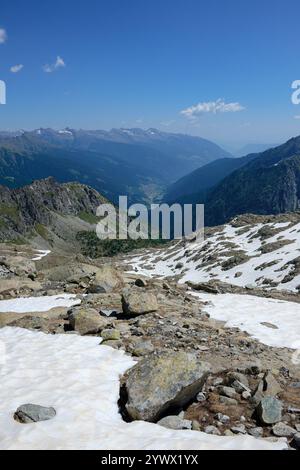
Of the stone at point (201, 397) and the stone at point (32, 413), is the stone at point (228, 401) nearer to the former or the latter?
the stone at point (201, 397)

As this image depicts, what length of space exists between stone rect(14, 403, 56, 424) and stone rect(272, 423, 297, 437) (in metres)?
5.98

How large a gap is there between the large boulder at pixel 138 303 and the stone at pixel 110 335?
133 inches

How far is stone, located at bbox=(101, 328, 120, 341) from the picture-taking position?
17.5 metres

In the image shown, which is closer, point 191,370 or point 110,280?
point 191,370

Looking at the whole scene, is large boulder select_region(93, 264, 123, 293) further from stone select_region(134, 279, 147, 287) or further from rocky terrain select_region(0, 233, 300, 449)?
stone select_region(134, 279, 147, 287)

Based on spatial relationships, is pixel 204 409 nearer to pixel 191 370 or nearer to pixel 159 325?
pixel 191 370

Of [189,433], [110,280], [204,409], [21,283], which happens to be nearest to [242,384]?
[204,409]

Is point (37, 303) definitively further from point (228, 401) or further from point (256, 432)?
point (256, 432)

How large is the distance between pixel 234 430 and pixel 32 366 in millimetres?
7709

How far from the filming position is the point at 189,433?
10.7 metres

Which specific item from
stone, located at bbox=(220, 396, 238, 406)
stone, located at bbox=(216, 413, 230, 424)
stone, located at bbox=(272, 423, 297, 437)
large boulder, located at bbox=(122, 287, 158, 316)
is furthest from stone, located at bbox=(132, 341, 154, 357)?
stone, located at bbox=(272, 423, 297, 437)

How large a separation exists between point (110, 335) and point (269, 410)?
7858 millimetres

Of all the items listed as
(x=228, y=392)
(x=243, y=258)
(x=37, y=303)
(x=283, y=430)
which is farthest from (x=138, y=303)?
(x=243, y=258)

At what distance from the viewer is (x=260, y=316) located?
2480 cm
